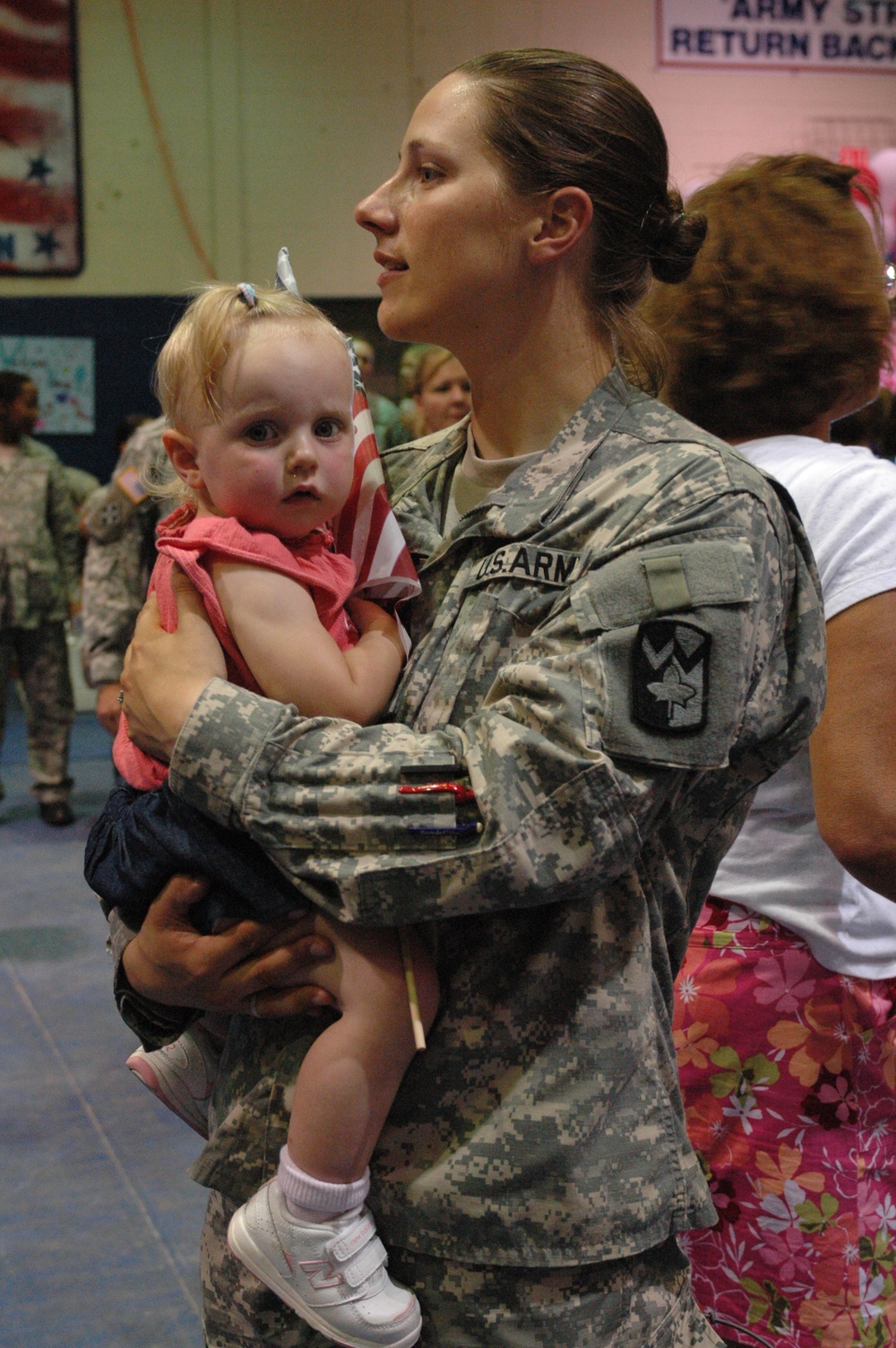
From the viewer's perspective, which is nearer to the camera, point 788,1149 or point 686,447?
point 686,447

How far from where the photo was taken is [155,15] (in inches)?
343

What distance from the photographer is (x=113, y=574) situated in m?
4.84

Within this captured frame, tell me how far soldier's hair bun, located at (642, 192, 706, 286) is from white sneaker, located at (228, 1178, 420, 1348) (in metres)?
1.02

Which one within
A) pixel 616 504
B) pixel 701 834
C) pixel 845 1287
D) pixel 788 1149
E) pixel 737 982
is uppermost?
pixel 616 504

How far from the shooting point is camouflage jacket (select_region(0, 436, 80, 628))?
6.39m

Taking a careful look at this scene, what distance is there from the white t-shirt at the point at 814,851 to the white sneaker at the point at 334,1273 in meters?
0.70

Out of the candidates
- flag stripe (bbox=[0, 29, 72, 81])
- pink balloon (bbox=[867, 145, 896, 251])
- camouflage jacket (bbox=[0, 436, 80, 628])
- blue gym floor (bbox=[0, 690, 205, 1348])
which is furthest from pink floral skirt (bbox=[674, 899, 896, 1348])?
flag stripe (bbox=[0, 29, 72, 81])

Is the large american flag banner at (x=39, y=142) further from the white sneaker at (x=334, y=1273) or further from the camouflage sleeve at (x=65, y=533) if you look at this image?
the white sneaker at (x=334, y=1273)

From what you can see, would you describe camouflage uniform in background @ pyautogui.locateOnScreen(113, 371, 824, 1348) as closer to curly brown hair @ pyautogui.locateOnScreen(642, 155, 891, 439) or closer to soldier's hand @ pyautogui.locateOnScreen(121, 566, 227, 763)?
soldier's hand @ pyautogui.locateOnScreen(121, 566, 227, 763)

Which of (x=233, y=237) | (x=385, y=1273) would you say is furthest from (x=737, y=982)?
(x=233, y=237)

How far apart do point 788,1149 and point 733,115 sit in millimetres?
8559

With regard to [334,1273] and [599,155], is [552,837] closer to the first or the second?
[334,1273]

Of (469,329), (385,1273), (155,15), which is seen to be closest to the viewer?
(385,1273)

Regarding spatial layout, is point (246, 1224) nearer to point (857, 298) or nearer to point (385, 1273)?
point (385, 1273)
